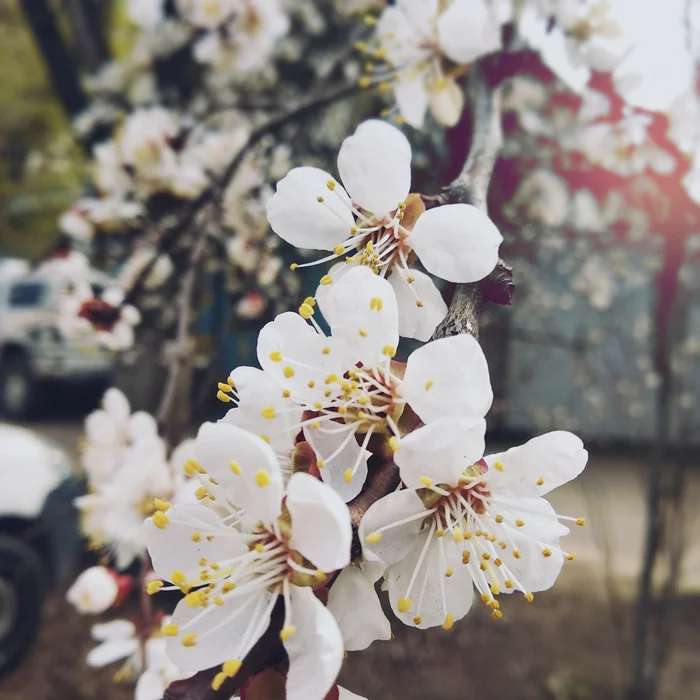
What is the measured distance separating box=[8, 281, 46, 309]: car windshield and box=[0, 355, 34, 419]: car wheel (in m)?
0.71

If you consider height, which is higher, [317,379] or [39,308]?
[317,379]

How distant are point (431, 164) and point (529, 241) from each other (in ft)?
2.10

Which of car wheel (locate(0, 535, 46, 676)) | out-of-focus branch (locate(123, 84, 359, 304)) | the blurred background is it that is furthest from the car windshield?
out-of-focus branch (locate(123, 84, 359, 304))

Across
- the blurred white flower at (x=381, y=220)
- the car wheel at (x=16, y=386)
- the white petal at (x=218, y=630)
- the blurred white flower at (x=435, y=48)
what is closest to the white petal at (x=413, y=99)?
the blurred white flower at (x=435, y=48)

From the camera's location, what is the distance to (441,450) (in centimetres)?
48

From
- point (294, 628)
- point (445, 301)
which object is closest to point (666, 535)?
point (445, 301)

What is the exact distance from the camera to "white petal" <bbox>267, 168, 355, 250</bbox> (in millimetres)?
667

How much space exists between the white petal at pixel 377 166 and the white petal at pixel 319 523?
0.31m

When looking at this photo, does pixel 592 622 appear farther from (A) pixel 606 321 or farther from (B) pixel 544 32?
(B) pixel 544 32

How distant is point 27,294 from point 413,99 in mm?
7100

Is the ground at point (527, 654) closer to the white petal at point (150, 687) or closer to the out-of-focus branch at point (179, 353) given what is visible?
the out-of-focus branch at point (179, 353)

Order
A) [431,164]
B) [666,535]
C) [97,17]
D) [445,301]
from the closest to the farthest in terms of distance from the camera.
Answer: [445,301], [431,164], [666,535], [97,17]

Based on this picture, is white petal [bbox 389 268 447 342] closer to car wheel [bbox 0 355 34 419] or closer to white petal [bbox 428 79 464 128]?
white petal [bbox 428 79 464 128]

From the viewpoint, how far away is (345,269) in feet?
2.18
